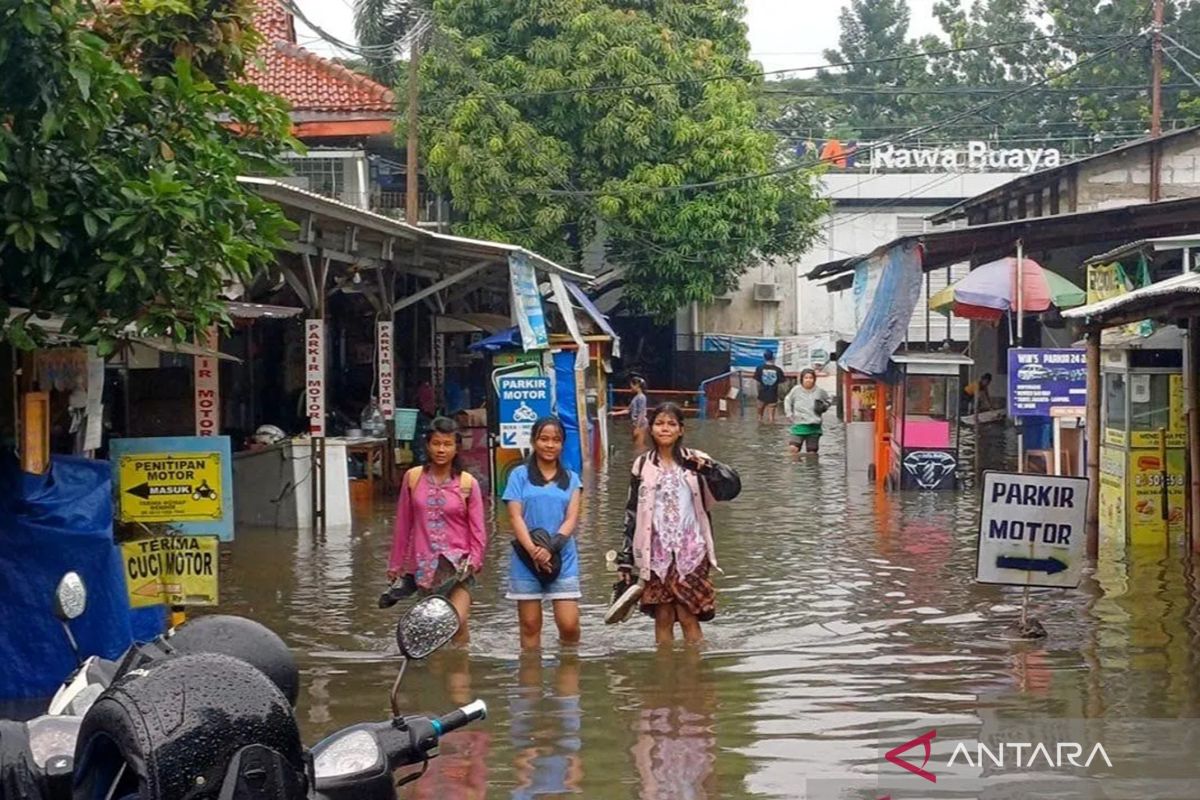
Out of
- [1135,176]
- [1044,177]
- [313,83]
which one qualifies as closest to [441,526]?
[1044,177]

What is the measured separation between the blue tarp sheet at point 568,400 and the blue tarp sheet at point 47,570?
11.5 meters

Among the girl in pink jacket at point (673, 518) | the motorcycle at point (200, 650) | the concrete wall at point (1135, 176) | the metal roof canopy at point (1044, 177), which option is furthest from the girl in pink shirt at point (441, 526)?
the concrete wall at point (1135, 176)

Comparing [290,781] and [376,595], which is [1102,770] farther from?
[376,595]

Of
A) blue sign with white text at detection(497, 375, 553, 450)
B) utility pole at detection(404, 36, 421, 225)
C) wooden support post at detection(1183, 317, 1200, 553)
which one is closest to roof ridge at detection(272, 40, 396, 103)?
utility pole at detection(404, 36, 421, 225)

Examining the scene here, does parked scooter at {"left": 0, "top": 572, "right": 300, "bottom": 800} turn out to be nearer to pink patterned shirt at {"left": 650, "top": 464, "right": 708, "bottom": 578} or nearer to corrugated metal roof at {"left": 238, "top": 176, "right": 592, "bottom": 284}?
pink patterned shirt at {"left": 650, "top": 464, "right": 708, "bottom": 578}

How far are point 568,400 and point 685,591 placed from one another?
11.8 meters

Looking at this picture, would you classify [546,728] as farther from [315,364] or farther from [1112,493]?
[315,364]

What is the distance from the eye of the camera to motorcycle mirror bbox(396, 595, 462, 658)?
15.0ft

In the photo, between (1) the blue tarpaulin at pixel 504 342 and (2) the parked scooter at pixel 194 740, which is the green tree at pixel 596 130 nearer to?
(1) the blue tarpaulin at pixel 504 342

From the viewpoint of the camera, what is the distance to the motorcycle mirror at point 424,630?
458 cm

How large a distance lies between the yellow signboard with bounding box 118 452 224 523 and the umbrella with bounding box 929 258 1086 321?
12.8 m

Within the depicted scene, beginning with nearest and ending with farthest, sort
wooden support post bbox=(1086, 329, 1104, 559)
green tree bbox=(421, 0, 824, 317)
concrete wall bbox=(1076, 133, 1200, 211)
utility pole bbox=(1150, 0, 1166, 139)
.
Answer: wooden support post bbox=(1086, 329, 1104, 559) → concrete wall bbox=(1076, 133, 1200, 211) → utility pole bbox=(1150, 0, 1166, 139) → green tree bbox=(421, 0, 824, 317)

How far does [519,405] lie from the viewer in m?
19.1

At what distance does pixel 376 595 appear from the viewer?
13172mm
